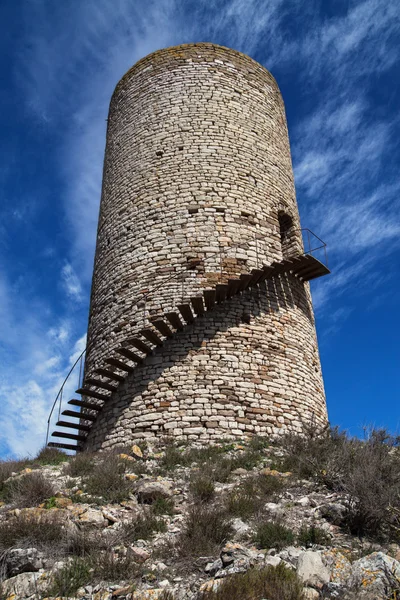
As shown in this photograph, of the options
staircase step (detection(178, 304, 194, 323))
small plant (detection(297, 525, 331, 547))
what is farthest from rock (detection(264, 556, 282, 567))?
staircase step (detection(178, 304, 194, 323))

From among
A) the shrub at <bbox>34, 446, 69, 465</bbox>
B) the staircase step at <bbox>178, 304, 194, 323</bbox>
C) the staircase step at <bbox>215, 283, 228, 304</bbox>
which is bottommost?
the shrub at <bbox>34, 446, 69, 465</bbox>

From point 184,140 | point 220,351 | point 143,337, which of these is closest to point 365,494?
point 220,351

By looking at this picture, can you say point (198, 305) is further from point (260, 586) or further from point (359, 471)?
point (260, 586)

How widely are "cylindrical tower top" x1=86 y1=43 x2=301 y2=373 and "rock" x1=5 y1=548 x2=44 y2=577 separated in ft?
19.3

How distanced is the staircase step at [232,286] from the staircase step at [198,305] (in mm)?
637

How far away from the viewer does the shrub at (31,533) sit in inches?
191

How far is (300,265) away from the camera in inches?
428

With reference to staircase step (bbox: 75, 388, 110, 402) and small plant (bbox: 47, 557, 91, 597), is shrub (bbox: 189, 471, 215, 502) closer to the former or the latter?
small plant (bbox: 47, 557, 91, 597)

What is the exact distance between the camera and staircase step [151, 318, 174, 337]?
9258 millimetres

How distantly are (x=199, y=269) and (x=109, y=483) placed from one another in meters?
4.91

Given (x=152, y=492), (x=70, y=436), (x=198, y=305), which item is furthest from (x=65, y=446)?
(x=152, y=492)

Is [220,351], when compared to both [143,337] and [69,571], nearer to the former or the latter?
[143,337]

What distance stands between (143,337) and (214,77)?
23.6 ft

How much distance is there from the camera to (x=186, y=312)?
9.55 meters
